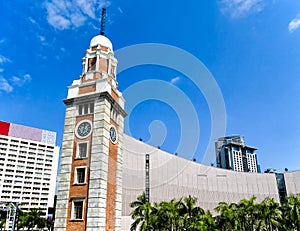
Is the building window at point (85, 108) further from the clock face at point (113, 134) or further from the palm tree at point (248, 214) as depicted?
the palm tree at point (248, 214)

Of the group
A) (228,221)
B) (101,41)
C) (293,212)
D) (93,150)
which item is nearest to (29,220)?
(228,221)

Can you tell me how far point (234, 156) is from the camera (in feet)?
417

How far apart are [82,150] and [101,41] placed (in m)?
9.77

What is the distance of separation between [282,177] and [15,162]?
83.3 meters

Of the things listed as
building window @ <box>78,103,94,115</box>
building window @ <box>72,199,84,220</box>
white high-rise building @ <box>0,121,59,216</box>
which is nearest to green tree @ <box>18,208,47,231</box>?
white high-rise building @ <box>0,121,59,216</box>

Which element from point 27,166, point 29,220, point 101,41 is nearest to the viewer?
A: point 101,41

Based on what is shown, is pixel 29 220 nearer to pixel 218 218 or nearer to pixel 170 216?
pixel 170 216

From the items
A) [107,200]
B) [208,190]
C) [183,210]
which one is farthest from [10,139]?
[107,200]

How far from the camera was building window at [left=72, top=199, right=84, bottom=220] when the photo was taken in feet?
59.2

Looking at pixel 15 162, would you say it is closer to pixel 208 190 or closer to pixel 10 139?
pixel 10 139

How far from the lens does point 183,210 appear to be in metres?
30.7

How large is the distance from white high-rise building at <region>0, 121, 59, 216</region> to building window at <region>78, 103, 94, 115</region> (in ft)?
265

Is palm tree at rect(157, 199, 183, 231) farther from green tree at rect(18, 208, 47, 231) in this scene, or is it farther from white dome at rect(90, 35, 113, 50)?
green tree at rect(18, 208, 47, 231)

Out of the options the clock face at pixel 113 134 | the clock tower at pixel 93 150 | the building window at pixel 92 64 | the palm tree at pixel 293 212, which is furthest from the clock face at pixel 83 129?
the palm tree at pixel 293 212
